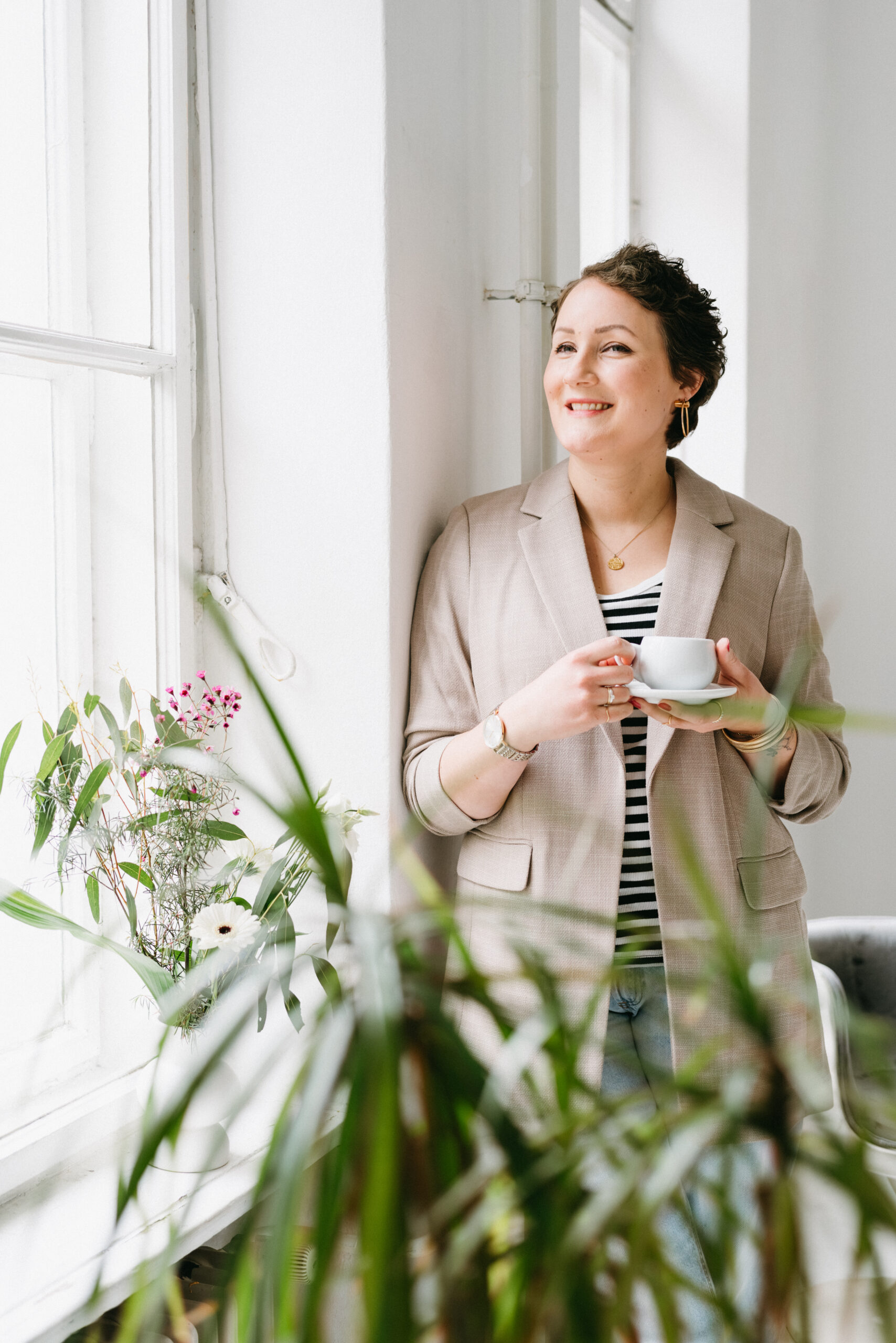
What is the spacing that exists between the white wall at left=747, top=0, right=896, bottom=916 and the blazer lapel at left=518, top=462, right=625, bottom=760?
135 cm

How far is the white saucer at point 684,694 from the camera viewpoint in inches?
45.6

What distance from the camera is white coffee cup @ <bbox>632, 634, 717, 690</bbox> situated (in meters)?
1.20

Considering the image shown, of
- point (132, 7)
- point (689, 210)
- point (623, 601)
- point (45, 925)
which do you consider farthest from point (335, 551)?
point (689, 210)

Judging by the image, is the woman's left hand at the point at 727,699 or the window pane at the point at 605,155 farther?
the window pane at the point at 605,155

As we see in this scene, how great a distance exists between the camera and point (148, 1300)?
37 cm

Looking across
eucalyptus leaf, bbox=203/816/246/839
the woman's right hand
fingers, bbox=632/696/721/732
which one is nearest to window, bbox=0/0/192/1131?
eucalyptus leaf, bbox=203/816/246/839

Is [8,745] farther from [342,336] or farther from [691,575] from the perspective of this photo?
[691,575]

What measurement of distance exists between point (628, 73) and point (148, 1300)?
2874 mm

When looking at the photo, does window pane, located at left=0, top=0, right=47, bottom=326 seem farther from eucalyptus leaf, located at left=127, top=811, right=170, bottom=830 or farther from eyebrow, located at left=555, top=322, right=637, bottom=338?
eyebrow, located at left=555, top=322, right=637, bottom=338

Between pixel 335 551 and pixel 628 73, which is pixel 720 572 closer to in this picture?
pixel 335 551

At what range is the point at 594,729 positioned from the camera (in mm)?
1466

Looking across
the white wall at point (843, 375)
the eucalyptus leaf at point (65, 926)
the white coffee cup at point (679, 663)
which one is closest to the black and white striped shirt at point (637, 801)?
the white coffee cup at point (679, 663)

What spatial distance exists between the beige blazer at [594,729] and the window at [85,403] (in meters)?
0.39

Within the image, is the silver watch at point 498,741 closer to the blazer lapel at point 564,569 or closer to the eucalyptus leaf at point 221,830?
Answer: the blazer lapel at point 564,569
